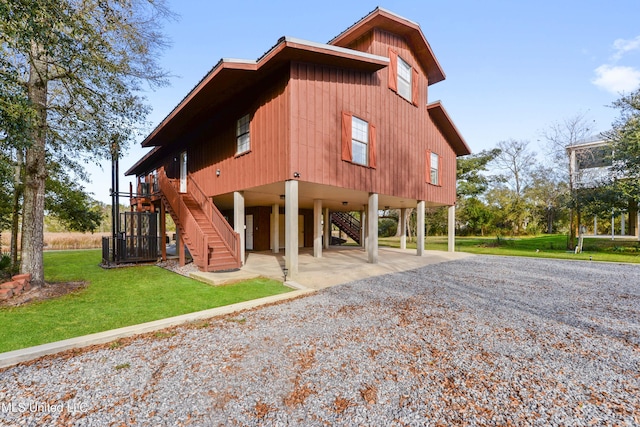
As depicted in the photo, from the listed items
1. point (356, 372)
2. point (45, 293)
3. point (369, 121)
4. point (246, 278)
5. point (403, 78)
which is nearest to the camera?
point (356, 372)

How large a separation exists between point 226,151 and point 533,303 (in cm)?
1068

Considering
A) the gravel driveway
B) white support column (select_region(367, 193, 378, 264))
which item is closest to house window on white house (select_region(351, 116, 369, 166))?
white support column (select_region(367, 193, 378, 264))

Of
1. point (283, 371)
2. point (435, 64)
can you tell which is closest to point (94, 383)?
point (283, 371)

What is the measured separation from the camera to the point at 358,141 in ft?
32.1

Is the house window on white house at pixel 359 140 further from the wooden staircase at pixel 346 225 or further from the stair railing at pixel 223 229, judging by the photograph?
the wooden staircase at pixel 346 225

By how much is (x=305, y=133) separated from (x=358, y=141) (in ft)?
8.53

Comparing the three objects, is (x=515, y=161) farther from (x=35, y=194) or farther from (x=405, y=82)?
(x=35, y=194)

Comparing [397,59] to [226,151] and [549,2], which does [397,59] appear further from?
[226,151]

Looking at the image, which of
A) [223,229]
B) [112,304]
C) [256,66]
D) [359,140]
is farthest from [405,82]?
[112,304]

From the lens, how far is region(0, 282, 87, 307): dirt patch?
5375 mm

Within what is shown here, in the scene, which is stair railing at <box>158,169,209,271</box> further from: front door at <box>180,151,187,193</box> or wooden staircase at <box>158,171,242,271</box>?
front door at <box>180,151,187,193</box>

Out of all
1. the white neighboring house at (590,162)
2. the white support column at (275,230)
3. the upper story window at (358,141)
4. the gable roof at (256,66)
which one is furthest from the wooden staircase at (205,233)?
the white neighboring house at (590,162)

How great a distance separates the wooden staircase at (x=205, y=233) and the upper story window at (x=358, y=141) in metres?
4.76

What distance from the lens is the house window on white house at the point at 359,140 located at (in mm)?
9617
